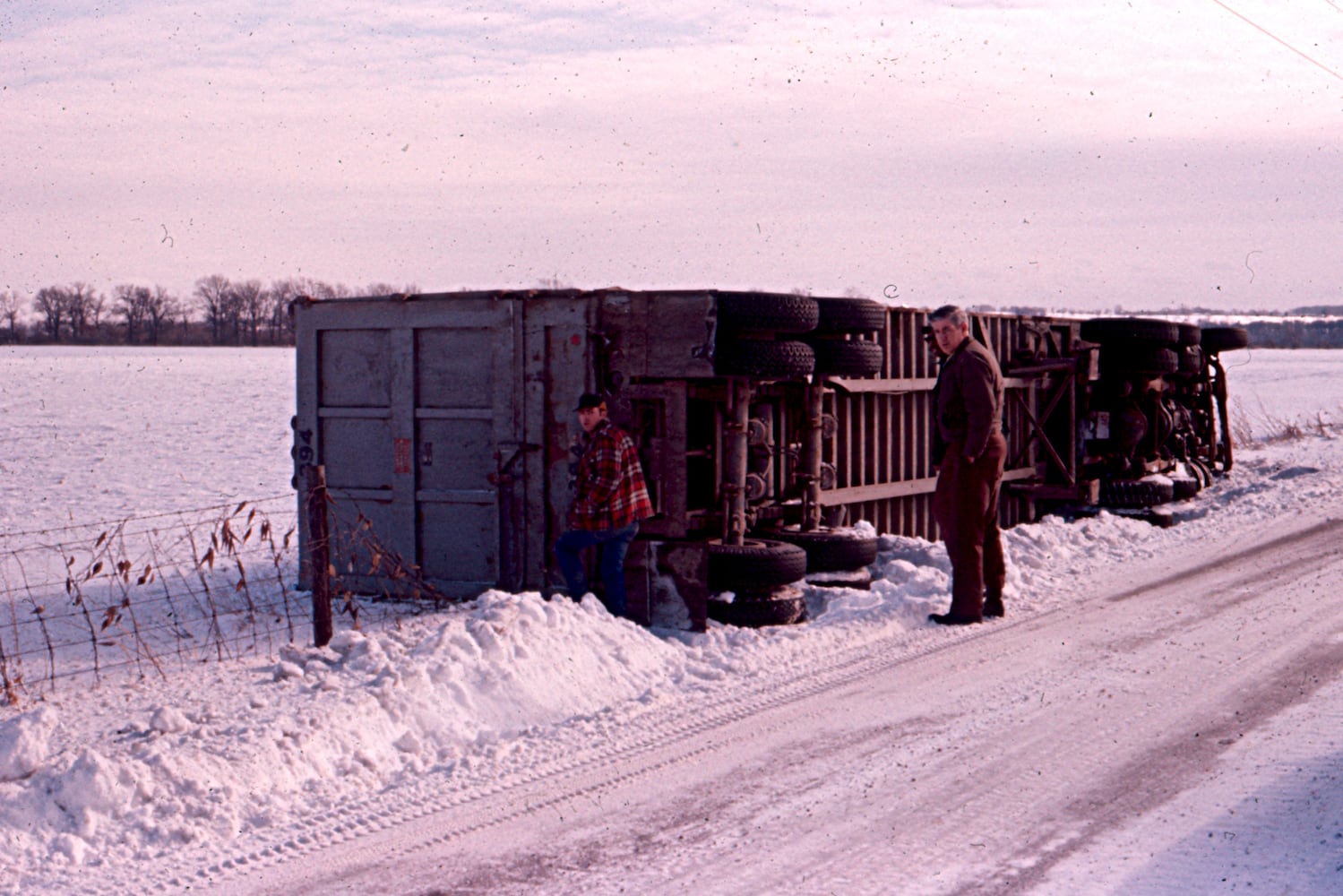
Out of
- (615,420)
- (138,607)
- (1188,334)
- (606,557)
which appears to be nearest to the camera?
(606,557)

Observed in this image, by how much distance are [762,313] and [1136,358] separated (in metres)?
9.45

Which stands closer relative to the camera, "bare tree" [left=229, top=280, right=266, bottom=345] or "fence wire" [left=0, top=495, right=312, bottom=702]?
"fence wire" [left=0, top=495, right=312, bottom=702]

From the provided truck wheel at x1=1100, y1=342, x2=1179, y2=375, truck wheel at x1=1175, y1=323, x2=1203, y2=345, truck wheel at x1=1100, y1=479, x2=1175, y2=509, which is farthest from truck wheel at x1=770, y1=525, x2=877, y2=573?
truck wheel at x1=1175, y1=323, x2=1203, y2=345

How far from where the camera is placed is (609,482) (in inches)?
368

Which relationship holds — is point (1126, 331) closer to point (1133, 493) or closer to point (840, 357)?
point (1133, 493)

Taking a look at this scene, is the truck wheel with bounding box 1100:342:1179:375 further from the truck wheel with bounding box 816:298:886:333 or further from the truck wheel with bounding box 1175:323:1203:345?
the truck wheel with bounding box 816:298:886:333

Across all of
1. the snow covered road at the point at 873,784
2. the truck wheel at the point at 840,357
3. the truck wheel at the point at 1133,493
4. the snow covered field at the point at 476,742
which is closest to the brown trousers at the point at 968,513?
the snow covered field at the point at 476,742

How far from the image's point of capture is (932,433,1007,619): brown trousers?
9.60 m

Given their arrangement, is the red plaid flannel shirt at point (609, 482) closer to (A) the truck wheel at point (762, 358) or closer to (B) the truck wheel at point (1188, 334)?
(A) the truck wheel at point (762, 358)

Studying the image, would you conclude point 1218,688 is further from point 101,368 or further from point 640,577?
point 101,368

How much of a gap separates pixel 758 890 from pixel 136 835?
2504mm

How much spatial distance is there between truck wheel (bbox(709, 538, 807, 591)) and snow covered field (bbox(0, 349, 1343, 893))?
40 centimetres

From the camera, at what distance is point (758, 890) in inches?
186

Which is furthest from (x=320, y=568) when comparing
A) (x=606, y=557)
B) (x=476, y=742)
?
(x=476, y=742)
